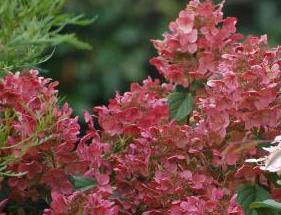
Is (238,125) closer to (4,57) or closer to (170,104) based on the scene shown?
(170,104)

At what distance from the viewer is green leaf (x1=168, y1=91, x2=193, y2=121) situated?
6.81 ft

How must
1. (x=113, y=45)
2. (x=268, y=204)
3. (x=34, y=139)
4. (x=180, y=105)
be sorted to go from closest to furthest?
Answer: (x=268, y=204) → (x=34, y=139) → (x=180, y=105) → (x=113, y=45)

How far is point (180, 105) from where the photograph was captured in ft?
6.86

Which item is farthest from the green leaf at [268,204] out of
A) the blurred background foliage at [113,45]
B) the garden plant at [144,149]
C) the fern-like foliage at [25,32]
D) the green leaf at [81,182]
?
the blurred background foliage at [113,45]

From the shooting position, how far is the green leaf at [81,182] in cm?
192

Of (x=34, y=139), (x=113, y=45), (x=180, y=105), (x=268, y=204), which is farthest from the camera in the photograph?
(x=113, y=45)

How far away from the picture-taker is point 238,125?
1932mm

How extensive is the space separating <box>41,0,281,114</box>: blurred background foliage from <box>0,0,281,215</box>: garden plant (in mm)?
3550

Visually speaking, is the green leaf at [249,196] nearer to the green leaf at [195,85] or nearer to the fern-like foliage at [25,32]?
the green leaf at [195,85]

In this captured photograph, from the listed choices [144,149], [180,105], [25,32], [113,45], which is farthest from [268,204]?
[113,45]

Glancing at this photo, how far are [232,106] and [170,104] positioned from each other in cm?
24

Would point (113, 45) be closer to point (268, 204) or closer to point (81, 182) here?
point (81, 182)

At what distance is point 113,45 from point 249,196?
3.93 meters

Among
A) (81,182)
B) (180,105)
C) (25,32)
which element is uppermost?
(25,32)
